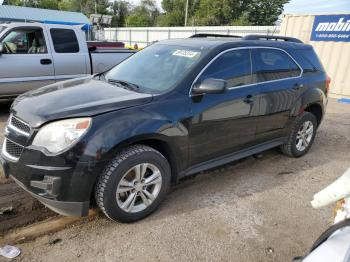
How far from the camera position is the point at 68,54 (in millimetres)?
7043

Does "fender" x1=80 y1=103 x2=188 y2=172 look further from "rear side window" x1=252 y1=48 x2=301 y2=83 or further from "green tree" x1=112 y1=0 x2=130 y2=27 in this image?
"green tree" x1=112 y1=0 x2=130 y2=27

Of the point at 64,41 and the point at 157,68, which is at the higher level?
the point at 157,68

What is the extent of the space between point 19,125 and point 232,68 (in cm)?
238

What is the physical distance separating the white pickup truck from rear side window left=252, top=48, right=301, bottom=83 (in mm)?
4540

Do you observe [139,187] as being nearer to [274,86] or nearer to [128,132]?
[128,132]

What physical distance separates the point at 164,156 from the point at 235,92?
116 cm

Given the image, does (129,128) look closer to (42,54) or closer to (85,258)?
(85,258)

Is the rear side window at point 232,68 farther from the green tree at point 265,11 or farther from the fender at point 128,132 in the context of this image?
the green tree at point 265,11

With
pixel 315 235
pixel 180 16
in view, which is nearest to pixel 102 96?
pixel 315 235

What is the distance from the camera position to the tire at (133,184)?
283 centimetres

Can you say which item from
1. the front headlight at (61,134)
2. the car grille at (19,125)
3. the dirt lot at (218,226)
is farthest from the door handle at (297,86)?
the car grille at (19,125)

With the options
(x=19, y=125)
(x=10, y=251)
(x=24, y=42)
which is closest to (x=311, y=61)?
(x=19, y=125)

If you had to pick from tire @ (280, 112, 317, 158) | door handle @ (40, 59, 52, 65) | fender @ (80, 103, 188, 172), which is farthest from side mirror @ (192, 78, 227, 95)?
door handle @ (40, 59, 52, 65)

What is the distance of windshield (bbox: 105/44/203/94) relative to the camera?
11.1 feet
